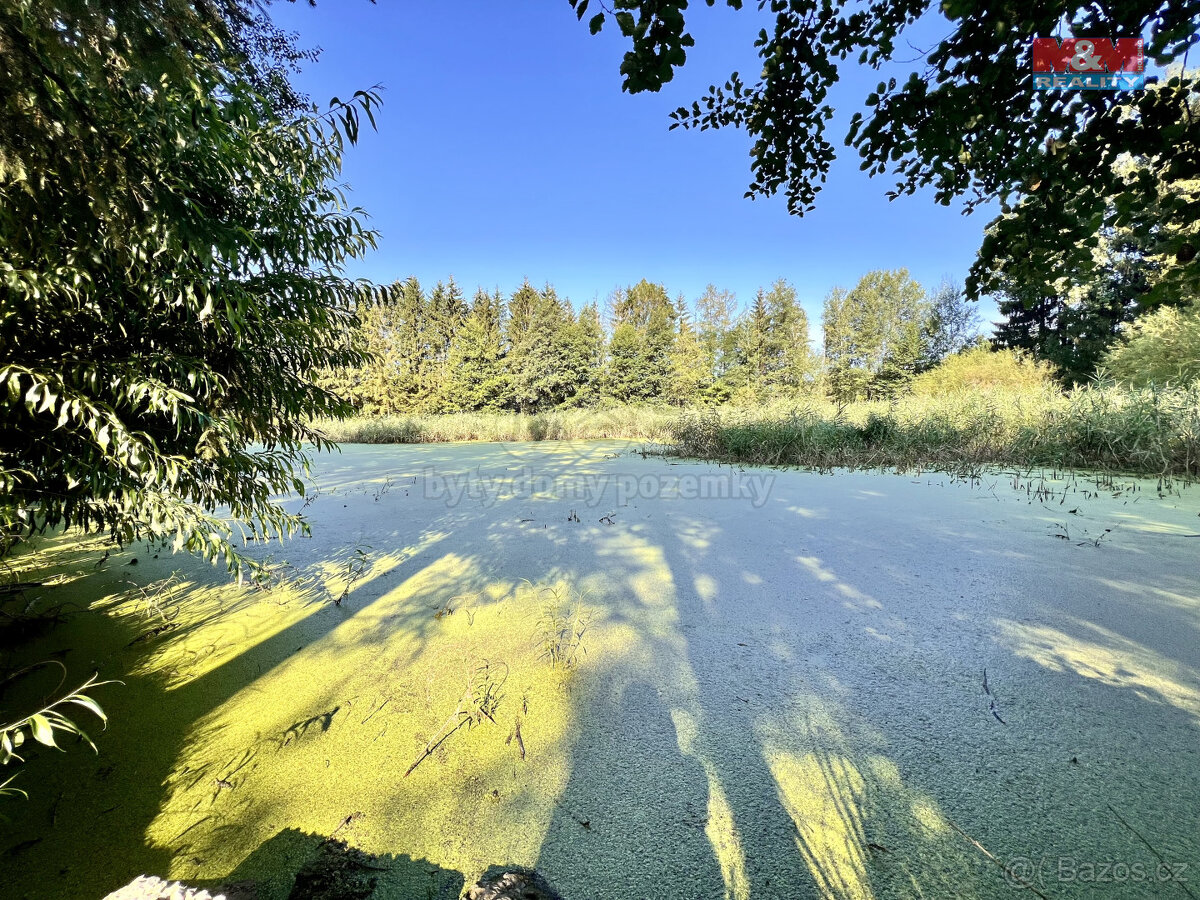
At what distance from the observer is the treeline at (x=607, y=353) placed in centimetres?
1334

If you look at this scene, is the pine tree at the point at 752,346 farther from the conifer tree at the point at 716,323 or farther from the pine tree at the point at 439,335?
the pine tree at the point at 439,335

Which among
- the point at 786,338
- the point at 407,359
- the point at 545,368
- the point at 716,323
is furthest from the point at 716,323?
the point at 407,359

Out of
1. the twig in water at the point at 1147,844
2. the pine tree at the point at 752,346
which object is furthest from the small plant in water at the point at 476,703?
the pine tree at the point at 752,346

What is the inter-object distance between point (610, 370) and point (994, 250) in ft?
41.6

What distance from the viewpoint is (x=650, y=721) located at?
913 millimetres

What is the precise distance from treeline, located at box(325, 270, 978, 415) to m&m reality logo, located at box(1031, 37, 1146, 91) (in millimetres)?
11324

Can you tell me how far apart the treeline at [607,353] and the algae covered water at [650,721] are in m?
11.2

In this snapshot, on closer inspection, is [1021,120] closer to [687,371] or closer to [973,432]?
[973,432]

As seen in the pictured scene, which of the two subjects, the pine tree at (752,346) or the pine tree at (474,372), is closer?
the pine tree at (474,372)

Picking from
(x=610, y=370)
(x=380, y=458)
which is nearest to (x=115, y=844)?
(x=380, y=458)

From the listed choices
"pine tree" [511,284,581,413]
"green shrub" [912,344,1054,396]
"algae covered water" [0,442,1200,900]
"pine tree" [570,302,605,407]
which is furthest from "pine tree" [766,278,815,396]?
"algae covered water" [0,442,1200,900]

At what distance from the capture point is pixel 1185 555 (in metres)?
1.63

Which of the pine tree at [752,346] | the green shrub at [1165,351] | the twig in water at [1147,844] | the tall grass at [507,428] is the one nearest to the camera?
the twig in water at [1147,844]

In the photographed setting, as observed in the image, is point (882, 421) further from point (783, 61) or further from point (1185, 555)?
point (783, 61)
